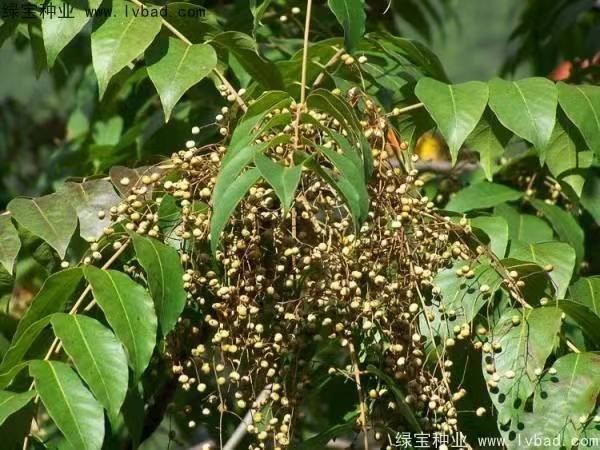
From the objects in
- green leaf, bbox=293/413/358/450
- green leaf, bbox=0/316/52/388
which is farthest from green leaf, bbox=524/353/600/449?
green leaf, bbox=0/316/52/388

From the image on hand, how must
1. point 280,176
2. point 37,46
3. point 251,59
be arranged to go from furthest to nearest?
1. point 37,46
2. point 251,59
3. point 280,176

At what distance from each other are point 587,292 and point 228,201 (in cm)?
72

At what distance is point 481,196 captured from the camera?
2115mm

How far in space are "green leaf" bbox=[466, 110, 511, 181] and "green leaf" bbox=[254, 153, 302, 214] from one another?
55 cm

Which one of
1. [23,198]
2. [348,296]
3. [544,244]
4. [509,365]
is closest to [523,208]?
[544,244]

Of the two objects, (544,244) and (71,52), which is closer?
(544,244)

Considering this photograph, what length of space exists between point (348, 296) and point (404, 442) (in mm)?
256

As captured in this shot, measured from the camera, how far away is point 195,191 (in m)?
1.57

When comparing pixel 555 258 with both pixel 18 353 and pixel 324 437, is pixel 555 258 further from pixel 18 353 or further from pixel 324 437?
pixel 18 353

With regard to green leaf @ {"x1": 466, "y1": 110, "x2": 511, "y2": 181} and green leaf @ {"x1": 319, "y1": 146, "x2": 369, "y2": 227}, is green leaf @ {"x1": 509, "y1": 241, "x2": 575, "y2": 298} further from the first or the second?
green leaf @ {"x1": 319, "y1": 146, "x2": 369, "y2": 227}

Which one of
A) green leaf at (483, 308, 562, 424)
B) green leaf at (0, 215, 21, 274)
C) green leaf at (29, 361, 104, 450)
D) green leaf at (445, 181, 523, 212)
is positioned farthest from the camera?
green leaf at (445, 181, 523, 212)

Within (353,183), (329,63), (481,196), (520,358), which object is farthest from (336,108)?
(481,196)

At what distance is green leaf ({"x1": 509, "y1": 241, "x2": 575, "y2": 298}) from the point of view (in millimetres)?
1676

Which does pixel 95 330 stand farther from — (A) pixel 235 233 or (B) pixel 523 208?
(B) pixel 523 208
